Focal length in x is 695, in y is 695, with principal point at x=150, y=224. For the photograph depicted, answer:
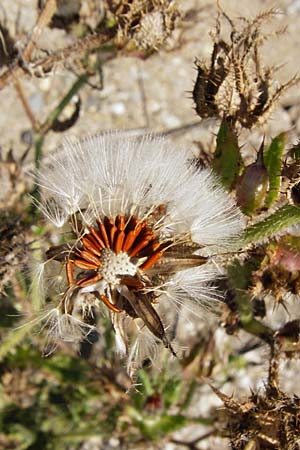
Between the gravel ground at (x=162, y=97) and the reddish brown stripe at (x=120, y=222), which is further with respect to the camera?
the gravel ground at (x=162, y=97)

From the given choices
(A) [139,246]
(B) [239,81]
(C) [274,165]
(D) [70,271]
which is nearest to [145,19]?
(B) [239,81]

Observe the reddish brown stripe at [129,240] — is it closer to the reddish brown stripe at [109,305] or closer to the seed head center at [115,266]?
the seed head center at [115,266]

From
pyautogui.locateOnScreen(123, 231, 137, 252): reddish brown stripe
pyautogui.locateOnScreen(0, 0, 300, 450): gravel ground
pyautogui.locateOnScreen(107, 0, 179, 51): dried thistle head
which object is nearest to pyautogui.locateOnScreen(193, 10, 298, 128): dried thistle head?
pyautogui.locateOnScreen(107, 0, 179, 51): dried thistle head

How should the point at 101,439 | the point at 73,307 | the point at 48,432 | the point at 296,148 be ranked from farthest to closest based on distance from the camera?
the point at 101,439 < the point at 48,432 < the point at 73,307 < the point at 296,148

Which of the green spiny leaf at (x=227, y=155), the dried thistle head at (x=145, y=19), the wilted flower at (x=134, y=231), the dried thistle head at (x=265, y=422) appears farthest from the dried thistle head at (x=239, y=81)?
the dried thistle head at (x=265, y=422)

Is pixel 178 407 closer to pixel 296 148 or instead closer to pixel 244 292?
pixel 244 292

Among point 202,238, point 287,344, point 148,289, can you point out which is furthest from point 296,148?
point 287,344

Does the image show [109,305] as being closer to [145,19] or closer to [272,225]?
[272,225]
